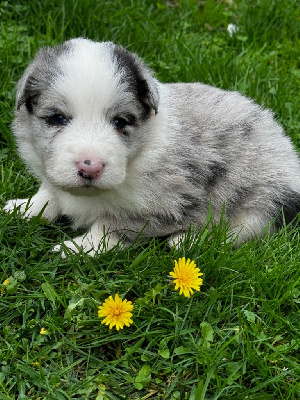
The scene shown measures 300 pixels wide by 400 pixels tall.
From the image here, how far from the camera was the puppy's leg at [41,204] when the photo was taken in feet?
15.3

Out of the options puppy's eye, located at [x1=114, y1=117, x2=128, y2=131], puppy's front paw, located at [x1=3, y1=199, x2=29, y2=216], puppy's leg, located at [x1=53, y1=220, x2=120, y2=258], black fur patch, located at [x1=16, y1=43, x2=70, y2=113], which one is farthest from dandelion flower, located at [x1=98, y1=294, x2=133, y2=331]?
black fur patch, located at [x1=16, y1=43, x2=70, y2=113]

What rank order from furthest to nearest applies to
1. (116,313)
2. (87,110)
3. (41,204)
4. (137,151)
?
1. (41,204)
2. (137,151)
3. (87,110)
4. (116,313)

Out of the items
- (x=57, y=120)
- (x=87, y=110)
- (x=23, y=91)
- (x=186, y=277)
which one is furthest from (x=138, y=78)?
(x=186, y=277)

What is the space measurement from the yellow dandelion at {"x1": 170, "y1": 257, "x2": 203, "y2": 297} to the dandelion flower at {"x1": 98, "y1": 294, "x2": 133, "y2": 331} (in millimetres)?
356

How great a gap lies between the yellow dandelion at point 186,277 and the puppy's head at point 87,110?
668 mm

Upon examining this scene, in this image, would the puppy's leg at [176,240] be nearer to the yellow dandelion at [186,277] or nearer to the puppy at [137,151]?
the puppy at [137,151]

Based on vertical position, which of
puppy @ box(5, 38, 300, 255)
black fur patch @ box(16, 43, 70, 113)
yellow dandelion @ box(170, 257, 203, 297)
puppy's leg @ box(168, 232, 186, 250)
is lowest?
puppy's leg @ box(168, 232, 186, 250)

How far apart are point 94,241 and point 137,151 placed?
75 cm

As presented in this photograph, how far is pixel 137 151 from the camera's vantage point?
4.09 m

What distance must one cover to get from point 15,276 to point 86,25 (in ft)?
11.8

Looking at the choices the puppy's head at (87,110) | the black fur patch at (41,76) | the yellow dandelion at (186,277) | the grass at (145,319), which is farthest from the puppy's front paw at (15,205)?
the yellow dandelion at (186,277)

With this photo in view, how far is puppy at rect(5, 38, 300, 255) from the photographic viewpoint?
12.2ft

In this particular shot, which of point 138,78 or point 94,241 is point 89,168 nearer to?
point 138,78

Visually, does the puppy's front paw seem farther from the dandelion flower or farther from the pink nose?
the dandelion flower
